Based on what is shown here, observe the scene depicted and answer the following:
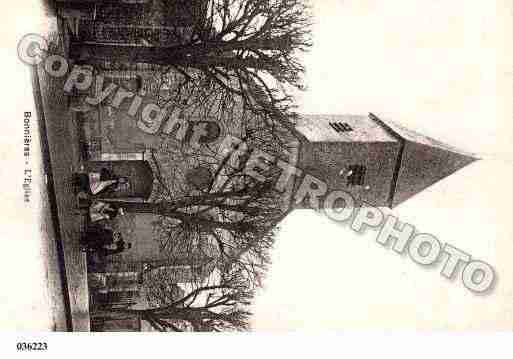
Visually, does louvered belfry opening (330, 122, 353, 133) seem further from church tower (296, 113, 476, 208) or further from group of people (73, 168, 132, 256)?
group of people (73, 168, 132, 256)

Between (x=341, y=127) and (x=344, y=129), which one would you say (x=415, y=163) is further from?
(x=341, y=127)

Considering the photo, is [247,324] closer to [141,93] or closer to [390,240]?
[390,240]

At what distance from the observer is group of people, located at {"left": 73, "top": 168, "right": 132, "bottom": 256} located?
18.3 metres

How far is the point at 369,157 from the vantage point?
21.3m

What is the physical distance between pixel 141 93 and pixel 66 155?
128 inches

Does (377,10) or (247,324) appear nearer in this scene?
(377,10)

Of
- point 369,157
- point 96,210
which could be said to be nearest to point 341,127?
point 369,157

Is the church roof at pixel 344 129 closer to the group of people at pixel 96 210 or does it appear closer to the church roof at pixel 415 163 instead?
the church roof at pixel 415 163

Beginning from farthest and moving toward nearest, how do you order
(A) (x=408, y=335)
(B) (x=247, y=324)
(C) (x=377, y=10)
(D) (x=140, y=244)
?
(D) (x=140, y=244) → (B) (x=247, y=324) → (C) (x=377, y=10) → (A) (x=408, y=335)

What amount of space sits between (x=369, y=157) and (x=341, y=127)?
1.60 m

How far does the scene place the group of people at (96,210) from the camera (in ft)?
60.0

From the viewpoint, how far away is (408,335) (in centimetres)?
1458

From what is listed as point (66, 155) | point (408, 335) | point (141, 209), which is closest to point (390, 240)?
point (408, 335)

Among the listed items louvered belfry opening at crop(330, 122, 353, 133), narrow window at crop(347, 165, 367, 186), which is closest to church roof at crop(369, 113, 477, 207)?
narrow window at crop(347, 165, 367, 186)
